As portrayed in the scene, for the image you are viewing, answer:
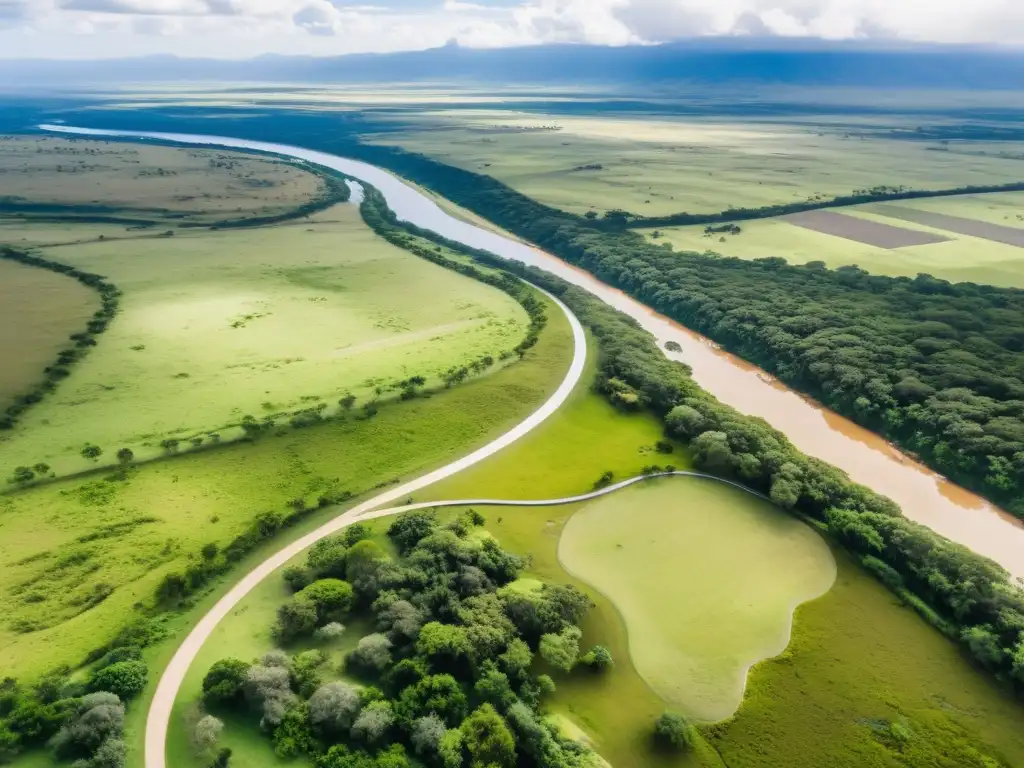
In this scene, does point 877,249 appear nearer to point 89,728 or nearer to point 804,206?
point 804,206

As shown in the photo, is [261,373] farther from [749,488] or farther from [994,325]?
[994,325]

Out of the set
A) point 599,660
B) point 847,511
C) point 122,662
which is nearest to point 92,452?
point 122,662

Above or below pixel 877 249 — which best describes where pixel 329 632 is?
above

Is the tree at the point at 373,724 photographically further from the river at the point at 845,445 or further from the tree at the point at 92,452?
the river at the point at 845,445

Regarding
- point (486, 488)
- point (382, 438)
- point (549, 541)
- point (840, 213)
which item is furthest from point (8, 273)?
point (840, 213)

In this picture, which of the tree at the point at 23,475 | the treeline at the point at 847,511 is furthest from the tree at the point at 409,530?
the tree at the point at 23,475
